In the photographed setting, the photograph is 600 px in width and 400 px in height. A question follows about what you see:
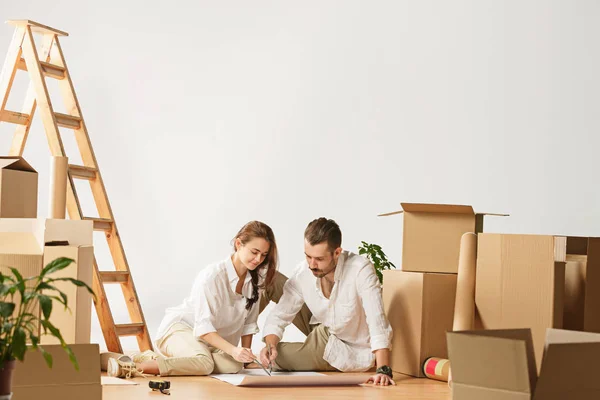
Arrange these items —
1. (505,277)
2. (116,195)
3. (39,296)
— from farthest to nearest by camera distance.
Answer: (116,195) < (505,277) < (39,296)

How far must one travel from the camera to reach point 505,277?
3359mm

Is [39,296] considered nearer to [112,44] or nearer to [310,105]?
[310,105]

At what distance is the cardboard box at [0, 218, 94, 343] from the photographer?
2683 mm

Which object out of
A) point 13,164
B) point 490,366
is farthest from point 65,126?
point 490,366

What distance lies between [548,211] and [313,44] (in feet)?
5.47

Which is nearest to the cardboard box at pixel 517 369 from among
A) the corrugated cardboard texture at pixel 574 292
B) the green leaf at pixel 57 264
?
the green leaf at pixel 57 264

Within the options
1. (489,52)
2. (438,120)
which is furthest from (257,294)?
(489,52)

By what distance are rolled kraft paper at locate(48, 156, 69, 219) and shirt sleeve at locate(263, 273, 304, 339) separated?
1025 millimetres

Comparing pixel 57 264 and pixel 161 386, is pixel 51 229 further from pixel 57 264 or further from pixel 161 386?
pixel 57 264

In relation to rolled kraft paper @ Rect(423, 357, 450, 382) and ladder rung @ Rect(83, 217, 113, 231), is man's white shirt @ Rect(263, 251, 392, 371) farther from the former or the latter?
ladder rung @ Rect(83, 217, 113, 231)

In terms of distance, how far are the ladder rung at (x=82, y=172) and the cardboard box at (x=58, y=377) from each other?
2.30 metres

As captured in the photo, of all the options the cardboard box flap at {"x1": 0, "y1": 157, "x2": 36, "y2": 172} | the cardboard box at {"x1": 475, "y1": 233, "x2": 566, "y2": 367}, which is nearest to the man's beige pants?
the cardboard box at {"x1": 475, "y1": 233, "x2": 566, "y2": 367}

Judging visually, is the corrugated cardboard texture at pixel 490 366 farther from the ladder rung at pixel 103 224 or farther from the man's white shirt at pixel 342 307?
the ladder rung at pixel 103 224

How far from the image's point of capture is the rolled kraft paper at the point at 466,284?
341 cm
